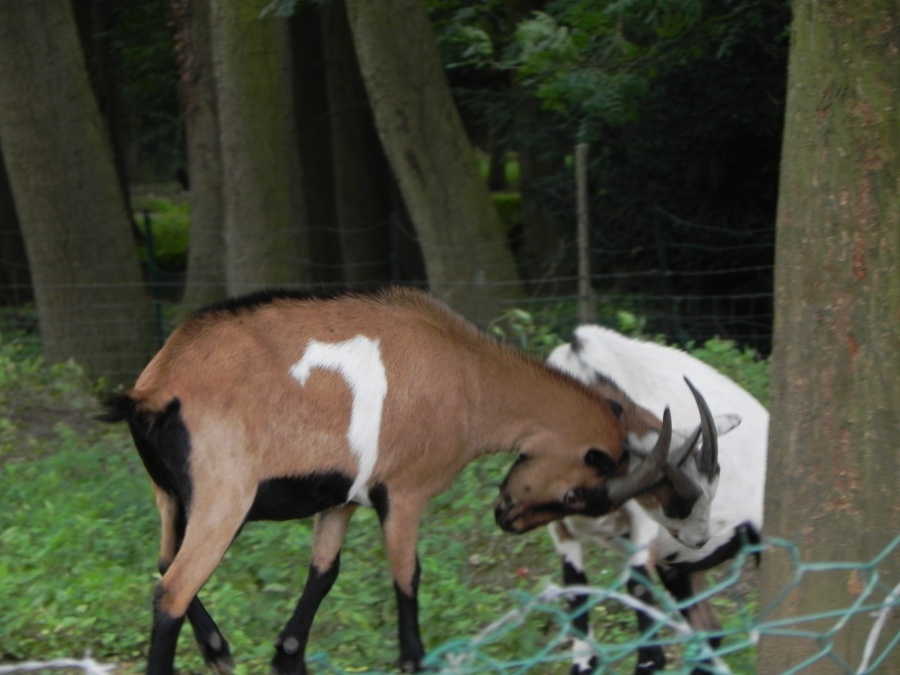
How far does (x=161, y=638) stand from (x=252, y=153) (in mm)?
7561

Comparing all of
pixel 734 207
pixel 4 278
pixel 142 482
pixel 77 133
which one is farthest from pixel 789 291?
pixel 4 278

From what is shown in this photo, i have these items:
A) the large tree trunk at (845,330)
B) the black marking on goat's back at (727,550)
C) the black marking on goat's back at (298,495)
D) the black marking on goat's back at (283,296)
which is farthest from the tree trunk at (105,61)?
the large tree trunk at (845,330)

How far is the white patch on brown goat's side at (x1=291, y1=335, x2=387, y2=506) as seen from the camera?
506 cm

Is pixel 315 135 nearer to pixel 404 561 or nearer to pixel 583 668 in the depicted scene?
pixel 404 561

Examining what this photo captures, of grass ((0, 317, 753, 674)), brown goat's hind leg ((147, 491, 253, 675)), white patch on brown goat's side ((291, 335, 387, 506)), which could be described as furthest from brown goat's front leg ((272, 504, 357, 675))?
brown goat's hind leg ((147, 491, 253, 675))

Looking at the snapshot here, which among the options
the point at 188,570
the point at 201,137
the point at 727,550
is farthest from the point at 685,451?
the point at 201,137

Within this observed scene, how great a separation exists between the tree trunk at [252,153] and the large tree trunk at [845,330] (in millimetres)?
8253

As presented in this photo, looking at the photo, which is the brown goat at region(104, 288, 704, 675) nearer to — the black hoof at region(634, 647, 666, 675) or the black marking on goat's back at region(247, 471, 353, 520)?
the black marking on goat's back at region(247, 471, 353, 520)

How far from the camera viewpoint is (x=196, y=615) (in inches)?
205

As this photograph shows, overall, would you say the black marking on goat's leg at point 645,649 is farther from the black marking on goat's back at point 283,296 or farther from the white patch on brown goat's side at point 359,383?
the black marking on goat's back at point 283,296

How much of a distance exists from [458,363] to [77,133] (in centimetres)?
742

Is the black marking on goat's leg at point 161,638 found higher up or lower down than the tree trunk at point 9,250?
Answer: higher up

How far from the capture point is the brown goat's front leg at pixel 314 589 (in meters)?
5.39

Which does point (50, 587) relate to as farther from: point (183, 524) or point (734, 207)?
point (734, 207)
